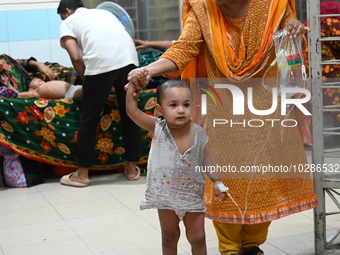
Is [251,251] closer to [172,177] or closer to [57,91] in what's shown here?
[172,177]

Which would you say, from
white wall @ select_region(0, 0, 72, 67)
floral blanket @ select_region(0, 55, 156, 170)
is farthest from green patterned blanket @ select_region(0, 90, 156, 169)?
white wall @ select_region(0, 0, 72, 67)

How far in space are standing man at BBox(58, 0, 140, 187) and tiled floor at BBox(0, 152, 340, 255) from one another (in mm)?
351

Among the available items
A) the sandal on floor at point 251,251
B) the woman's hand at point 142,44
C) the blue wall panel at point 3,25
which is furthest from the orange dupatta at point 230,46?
the blue wall panel at point 3,25

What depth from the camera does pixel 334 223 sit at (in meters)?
2.97

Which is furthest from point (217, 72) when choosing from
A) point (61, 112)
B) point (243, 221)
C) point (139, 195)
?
point (61, 112)

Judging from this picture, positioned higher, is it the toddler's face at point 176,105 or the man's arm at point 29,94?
the man's arm at point 29,94

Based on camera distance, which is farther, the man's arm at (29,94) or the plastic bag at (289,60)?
the man's arm at (29,94)

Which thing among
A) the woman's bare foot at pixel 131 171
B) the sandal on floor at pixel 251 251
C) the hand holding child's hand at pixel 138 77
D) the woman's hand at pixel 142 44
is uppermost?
the woman's hand at pixel 142 44

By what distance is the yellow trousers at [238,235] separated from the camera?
227 centimetres

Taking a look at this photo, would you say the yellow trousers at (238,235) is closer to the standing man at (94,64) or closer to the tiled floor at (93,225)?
the tiled floor at (93,225)

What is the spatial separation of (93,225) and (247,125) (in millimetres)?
1370

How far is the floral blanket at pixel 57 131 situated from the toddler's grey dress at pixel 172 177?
7.64ft

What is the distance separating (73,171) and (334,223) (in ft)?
7.92

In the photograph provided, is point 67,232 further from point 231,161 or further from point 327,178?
point 327,178
